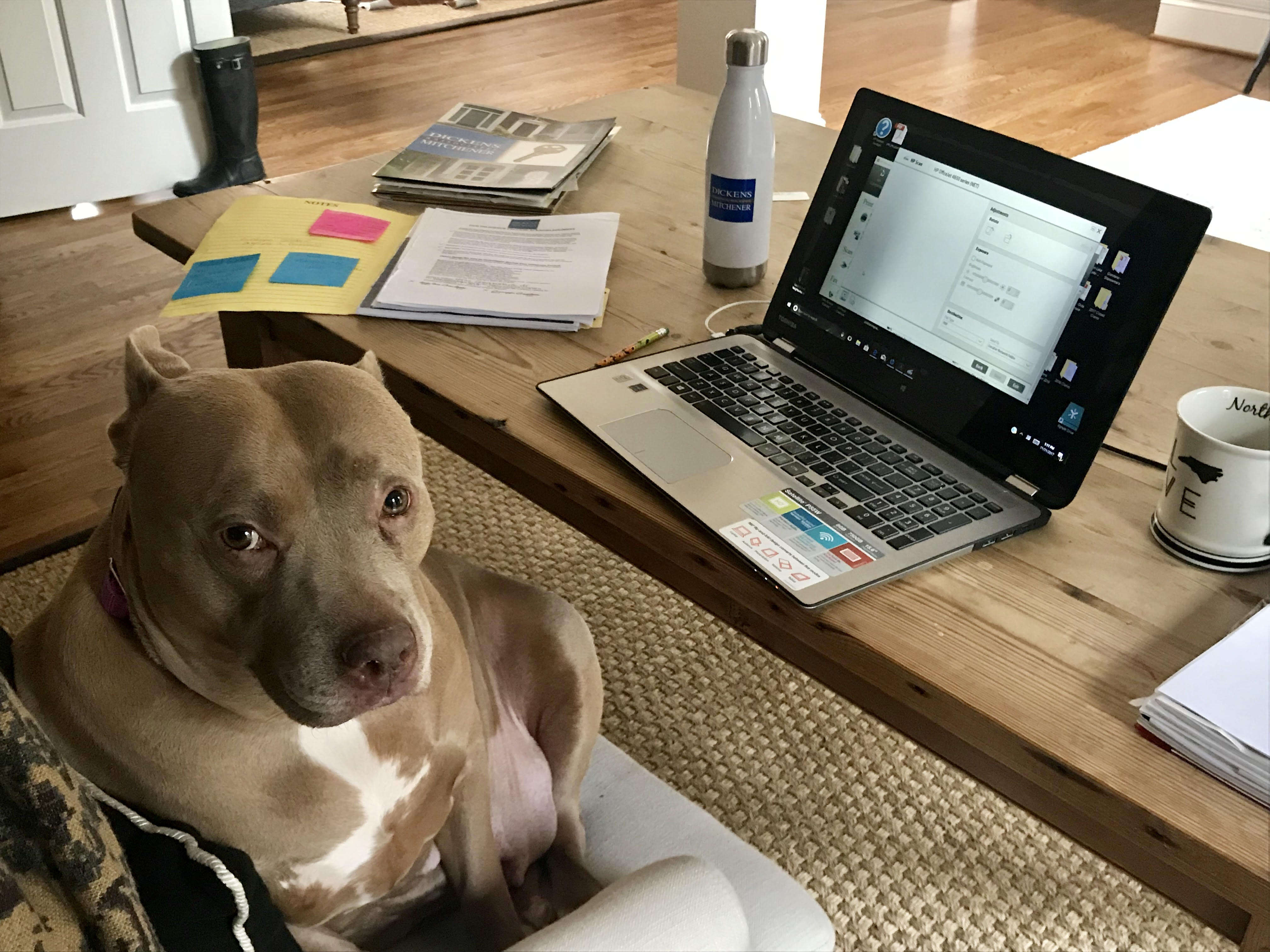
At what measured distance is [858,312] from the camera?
3.83 ft

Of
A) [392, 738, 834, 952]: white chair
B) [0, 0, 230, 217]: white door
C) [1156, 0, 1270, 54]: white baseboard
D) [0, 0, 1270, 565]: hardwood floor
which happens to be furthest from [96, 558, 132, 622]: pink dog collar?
[1156, 0, 1270, 54]: white baseboard

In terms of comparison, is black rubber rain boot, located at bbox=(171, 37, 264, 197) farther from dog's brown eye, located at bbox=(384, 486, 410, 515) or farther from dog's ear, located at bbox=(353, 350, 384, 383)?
dog's brown eye, located at bbox=(384, 486, 410, 515)

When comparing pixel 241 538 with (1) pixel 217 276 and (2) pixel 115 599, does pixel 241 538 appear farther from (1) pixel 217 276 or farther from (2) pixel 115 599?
(1) pixel 217 276

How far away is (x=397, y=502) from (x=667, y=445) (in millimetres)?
278

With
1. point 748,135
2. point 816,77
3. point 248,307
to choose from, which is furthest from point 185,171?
point 748,135

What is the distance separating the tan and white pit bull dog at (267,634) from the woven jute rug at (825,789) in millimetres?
641

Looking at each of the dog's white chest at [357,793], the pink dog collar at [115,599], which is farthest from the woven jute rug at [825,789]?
the pink dog collar at [115,599]

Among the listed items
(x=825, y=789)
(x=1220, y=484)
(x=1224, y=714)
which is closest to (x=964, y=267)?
(x=1220, y=484)

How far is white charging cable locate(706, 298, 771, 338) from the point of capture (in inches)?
51.9

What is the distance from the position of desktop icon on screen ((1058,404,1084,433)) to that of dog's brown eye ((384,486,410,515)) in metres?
0.54

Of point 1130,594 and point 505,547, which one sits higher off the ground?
point 1130,594

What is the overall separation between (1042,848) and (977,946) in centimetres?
20

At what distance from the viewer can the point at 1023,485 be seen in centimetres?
104

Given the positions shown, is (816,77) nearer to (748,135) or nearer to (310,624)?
(748,135)
